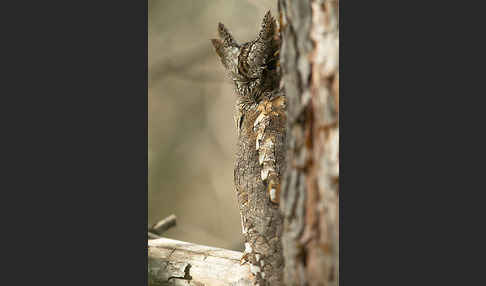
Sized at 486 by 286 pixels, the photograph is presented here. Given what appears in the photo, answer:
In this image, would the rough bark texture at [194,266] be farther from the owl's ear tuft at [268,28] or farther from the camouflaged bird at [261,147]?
the owl's ear tuft at [268,28]

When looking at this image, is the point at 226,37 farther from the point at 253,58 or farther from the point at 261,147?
the point at 261,147

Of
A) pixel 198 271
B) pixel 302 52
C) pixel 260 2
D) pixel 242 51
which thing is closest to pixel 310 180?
pixel 302 52

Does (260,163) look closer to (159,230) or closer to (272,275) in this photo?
(272,275)

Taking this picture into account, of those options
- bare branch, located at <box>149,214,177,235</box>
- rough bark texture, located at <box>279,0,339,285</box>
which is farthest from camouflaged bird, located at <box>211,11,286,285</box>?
bare branch, located at <box>149,214,177,235</box>

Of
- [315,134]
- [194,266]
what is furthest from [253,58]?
[194,266]

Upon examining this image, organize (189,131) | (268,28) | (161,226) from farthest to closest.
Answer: (189,131)
(161,226)
(268,28)
